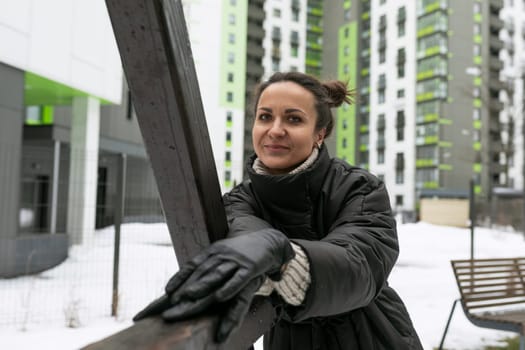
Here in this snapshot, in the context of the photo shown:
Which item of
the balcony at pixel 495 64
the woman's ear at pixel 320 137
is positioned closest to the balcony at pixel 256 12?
the balcony at pixel 495 64

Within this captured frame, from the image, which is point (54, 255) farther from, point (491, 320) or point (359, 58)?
point (359, 58)

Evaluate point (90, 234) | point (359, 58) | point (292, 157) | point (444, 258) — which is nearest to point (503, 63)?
point (359, 58)

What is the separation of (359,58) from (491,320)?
4310cm

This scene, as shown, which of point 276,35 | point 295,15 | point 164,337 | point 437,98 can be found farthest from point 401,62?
point 164,337

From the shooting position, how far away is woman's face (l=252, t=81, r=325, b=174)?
1110 millimetres

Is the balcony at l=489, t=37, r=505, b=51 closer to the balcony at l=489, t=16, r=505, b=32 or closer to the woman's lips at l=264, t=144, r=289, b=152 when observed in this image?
the balcony at l=489, t=16, r=505, b=32

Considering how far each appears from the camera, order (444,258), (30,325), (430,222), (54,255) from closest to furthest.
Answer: (30,325), (54,255), (444,258), (430,222)

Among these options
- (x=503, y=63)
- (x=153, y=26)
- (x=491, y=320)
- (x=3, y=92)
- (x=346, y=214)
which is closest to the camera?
(x=153, y=26)

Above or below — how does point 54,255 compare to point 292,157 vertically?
below

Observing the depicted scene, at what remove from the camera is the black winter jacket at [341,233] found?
0.89 metres

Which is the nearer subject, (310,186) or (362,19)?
(310,186)

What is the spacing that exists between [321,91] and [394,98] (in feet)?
132

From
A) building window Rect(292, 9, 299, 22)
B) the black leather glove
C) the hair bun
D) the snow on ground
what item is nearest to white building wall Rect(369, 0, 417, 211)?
building window Rect(292, 9, 299, 22)

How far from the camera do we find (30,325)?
4.11 metres
